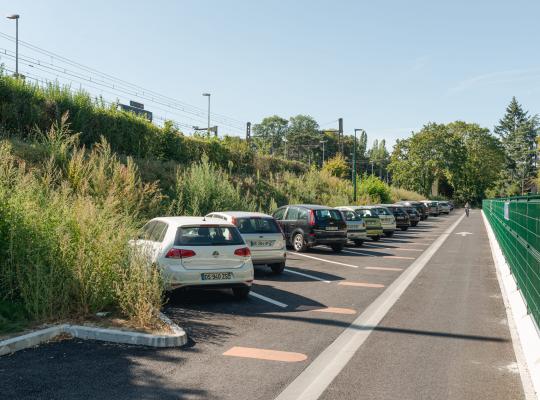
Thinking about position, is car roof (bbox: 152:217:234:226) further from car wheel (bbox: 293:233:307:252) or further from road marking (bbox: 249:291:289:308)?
car wheel (bbox: 293:233:307:252)

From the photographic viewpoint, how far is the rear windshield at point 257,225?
41.4 ft

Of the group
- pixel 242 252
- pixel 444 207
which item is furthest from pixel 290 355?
pixel 444 207

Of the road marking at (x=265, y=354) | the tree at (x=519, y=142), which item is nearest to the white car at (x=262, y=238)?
the road marking at (x=265, y=354)

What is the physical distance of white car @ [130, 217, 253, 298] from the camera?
8.54 meters

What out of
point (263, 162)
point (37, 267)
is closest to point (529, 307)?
point (37, 267)

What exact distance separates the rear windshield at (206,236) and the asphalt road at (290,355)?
3.58 feet

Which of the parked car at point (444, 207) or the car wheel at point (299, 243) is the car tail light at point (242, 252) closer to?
the car wheel at point (299, 243)

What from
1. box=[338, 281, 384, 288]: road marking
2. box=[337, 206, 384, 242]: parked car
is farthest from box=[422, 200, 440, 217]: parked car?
box=[338, 281, 384, 288]: road marking

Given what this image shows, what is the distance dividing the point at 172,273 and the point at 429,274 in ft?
24.4

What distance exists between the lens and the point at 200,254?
28.6 ft

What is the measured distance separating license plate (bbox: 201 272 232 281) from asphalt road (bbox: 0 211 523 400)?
0.50 meters

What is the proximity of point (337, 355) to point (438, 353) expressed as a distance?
126cm

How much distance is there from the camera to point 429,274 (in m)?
13.2

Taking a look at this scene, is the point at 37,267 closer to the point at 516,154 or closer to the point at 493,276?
the point at 493,276
